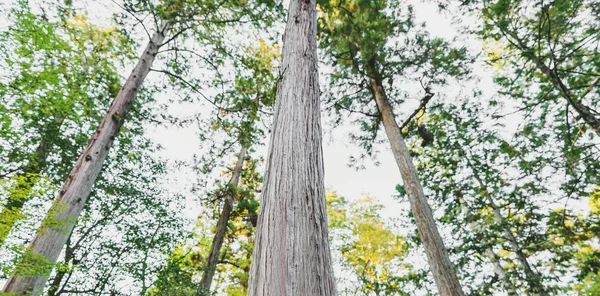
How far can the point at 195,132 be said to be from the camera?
6973 millimetres

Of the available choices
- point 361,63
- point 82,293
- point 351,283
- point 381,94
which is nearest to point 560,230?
point 381,94

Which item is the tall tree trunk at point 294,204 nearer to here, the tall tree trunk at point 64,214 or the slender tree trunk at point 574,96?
the tall tree trunk at point 64,214

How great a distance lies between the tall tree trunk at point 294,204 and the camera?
764 mm

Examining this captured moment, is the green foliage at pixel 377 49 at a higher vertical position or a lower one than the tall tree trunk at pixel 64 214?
higher

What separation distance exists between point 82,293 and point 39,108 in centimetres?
466

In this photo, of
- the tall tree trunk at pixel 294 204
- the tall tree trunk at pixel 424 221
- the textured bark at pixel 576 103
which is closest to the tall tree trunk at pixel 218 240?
the tall tree trunk at pixel 424 221

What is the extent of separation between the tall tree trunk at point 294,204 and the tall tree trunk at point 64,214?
11.0 ft

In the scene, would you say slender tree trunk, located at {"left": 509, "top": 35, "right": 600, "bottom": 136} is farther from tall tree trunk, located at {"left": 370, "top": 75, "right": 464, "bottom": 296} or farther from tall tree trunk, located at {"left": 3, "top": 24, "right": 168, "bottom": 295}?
tall tree trunk, located at {"left": 3, "top": 24, "right": 168, "bottom": 295}

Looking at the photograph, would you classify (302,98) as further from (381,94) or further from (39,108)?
(39,108)

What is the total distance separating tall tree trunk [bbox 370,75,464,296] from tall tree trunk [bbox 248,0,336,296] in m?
3.70

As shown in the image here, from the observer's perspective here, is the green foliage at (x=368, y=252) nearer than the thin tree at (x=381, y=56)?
No

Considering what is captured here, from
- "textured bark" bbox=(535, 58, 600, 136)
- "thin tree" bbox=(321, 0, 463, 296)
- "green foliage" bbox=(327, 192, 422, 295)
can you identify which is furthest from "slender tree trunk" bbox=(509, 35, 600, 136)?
"green foliage" bbox=(327, 192, 422, 295)

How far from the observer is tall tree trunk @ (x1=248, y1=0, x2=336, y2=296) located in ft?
2.51

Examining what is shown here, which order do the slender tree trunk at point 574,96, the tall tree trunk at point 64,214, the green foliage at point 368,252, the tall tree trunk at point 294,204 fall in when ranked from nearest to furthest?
the tall tree trunk at point 294,204, the tall tree trunk at point 64,214, the slender tree trunk at point 574,96, the green foliage at point 368,252
